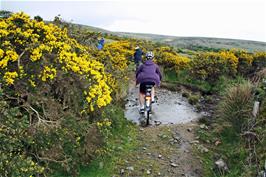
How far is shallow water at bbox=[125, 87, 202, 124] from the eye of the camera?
10027 millimetres

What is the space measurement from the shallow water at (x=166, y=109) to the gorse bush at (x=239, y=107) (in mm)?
1529

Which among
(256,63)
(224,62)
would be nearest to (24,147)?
(224,62)

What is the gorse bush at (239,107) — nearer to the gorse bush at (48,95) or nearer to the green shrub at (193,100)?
the green shrub at (193,100)

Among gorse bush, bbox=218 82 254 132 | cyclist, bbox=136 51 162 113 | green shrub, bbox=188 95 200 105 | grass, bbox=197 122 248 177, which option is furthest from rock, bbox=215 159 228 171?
green shrub, bbox=188 95 200 105

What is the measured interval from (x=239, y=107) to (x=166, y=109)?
319 centimetres

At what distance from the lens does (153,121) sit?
9688mm

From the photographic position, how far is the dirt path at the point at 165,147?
6.64 m

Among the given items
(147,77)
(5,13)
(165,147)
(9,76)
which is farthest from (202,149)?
(5,13)

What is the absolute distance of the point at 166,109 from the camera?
1134 centimetres

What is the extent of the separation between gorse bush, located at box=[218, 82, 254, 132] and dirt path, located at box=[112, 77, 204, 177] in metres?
1.01

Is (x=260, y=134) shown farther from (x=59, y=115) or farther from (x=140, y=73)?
(x=59, y=115)

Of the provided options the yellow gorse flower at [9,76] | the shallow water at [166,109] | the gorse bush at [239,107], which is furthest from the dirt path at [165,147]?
the yellow gorse flower at [9,76]

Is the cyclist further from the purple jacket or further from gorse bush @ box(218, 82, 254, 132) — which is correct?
gorse bush @ box(218, 82, 254, 132)

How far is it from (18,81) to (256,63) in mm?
14943
